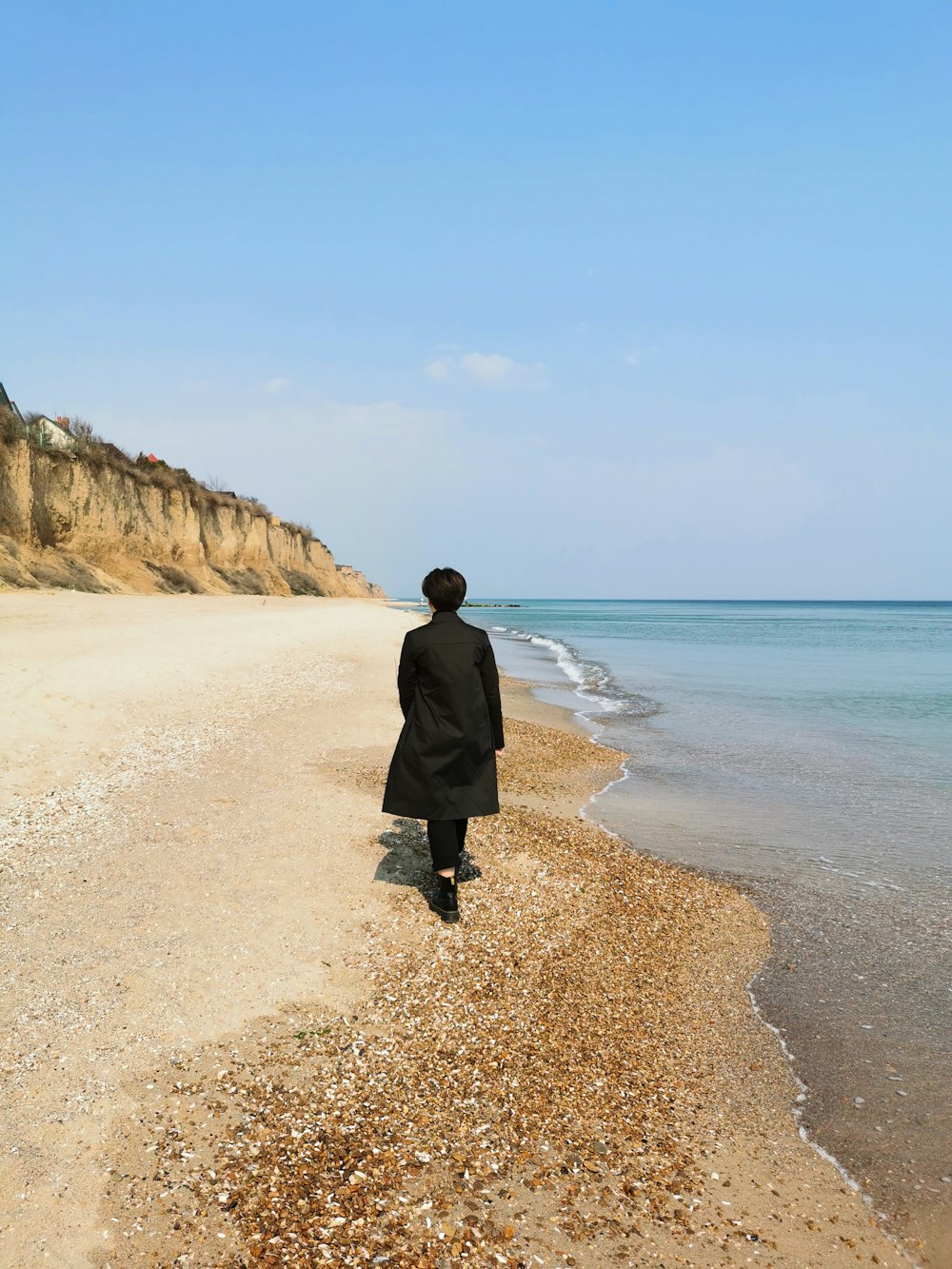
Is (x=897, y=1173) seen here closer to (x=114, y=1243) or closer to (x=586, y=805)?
(x=114, y=1243)

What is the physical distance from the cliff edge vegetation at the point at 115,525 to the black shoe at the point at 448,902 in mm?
21677

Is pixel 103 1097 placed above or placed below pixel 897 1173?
above

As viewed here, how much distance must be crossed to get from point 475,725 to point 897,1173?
3.09 metres

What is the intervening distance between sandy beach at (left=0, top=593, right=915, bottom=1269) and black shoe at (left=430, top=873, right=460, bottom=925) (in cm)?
17

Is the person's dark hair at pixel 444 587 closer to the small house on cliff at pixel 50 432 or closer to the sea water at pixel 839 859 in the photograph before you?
the sea water at pixel 839 859

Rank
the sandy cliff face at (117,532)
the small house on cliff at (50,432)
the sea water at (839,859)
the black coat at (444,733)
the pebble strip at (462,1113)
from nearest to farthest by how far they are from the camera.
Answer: the pebble strip at (462,1113)
the sea water at (839,859)
the black coat at (444,733)
the sandy cliff face at (117,532)
the small house on cliff at (50,432)

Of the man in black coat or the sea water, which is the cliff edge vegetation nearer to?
the sea water

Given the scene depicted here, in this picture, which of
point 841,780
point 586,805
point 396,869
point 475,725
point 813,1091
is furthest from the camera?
point 841,780

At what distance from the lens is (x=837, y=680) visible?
23.3 metres

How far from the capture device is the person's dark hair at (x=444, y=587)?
5.16 meters

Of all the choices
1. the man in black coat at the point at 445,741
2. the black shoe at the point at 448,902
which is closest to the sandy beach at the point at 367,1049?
the black shoe at the point at 448,902

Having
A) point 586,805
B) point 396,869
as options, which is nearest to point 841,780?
point 586,805

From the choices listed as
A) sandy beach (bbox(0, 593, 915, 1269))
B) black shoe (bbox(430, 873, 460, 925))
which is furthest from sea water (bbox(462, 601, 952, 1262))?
black shoe (bbox(430, 873, 460, 925))

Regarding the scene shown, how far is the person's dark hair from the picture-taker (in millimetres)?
5164
